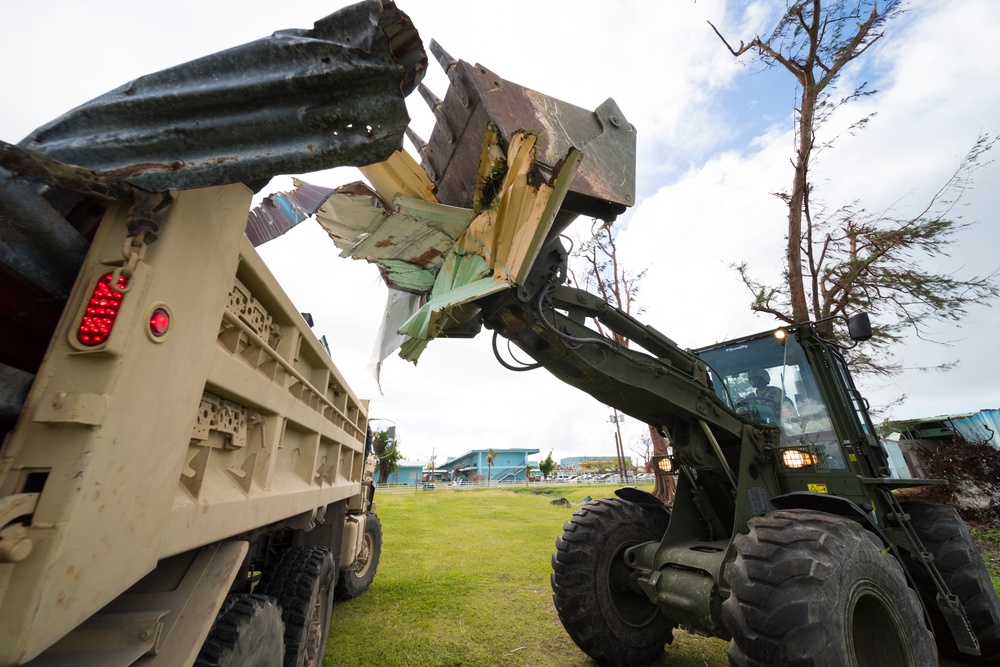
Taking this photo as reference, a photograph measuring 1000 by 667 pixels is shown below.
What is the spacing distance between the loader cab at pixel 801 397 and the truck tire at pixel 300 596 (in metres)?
3.43

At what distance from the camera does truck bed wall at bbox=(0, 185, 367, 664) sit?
85 centimetres

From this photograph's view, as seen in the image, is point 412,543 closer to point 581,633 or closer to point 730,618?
point 581,633

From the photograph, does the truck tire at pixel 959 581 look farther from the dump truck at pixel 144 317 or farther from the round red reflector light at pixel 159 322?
the round red reflector light at pixel 159 322

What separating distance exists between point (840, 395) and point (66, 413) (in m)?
4.63

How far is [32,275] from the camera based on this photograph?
102cm

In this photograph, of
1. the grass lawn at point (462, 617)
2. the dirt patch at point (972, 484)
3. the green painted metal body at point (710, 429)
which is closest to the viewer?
the green painted metal body at point (710, 429)

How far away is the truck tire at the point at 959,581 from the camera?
3.24m

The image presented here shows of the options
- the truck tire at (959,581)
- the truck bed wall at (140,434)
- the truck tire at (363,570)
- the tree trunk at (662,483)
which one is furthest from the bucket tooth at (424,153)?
the tree trunk at (662,483)

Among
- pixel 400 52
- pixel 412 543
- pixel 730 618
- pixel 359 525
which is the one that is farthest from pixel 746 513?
pixel 412 543

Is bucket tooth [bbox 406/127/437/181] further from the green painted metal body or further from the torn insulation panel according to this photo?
the green painted metal body

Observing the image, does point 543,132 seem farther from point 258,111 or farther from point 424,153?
point 258,111

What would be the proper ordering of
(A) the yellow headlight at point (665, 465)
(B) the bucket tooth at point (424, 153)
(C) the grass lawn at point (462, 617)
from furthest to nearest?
(A) the yellow headlight at point (665, 465), (C) the grass lawn at point (462, 617), (B) the bucket tooth at point (424, 153)

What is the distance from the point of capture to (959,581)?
330cm

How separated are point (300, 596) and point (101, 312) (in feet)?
6.85
